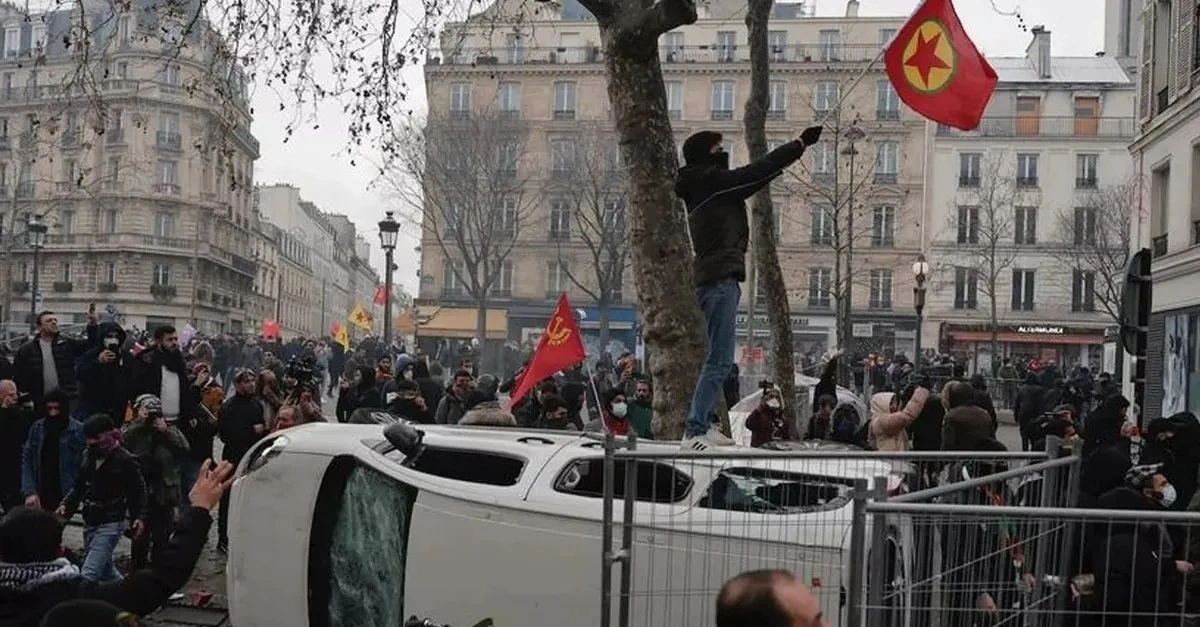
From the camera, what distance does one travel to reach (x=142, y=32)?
1327 centimetres

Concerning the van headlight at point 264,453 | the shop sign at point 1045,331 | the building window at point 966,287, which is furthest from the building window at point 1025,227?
the van headlight at point 264,453

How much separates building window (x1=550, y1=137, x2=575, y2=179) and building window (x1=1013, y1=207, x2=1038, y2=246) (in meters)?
21.7

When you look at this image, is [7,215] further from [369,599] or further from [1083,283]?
[369,599]

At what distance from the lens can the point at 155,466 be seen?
30.8ft

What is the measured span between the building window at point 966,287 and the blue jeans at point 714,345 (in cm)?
5153

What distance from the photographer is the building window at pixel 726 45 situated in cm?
6100

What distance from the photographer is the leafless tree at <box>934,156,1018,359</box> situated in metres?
54.9

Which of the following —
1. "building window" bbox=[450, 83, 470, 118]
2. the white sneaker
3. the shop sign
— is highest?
"building window" bbox=[450, 83, 470, 118]

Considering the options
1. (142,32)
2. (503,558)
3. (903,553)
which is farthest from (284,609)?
(142,32)

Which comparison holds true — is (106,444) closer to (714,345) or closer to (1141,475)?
(714,345)

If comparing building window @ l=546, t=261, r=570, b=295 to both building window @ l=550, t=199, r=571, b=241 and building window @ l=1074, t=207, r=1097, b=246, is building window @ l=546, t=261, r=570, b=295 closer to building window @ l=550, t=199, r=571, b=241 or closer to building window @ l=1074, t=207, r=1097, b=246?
building window @ l=550, t=199, r=571, b=241

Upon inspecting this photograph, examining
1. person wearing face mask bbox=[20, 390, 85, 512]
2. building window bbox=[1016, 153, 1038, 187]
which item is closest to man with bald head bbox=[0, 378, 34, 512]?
person wearing face mask bbox=[20, 390, 85, 512]

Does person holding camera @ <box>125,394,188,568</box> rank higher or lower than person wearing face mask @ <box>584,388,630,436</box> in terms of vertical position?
lower

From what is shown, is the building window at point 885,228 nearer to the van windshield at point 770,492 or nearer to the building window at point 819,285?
the building window at point 819,285
